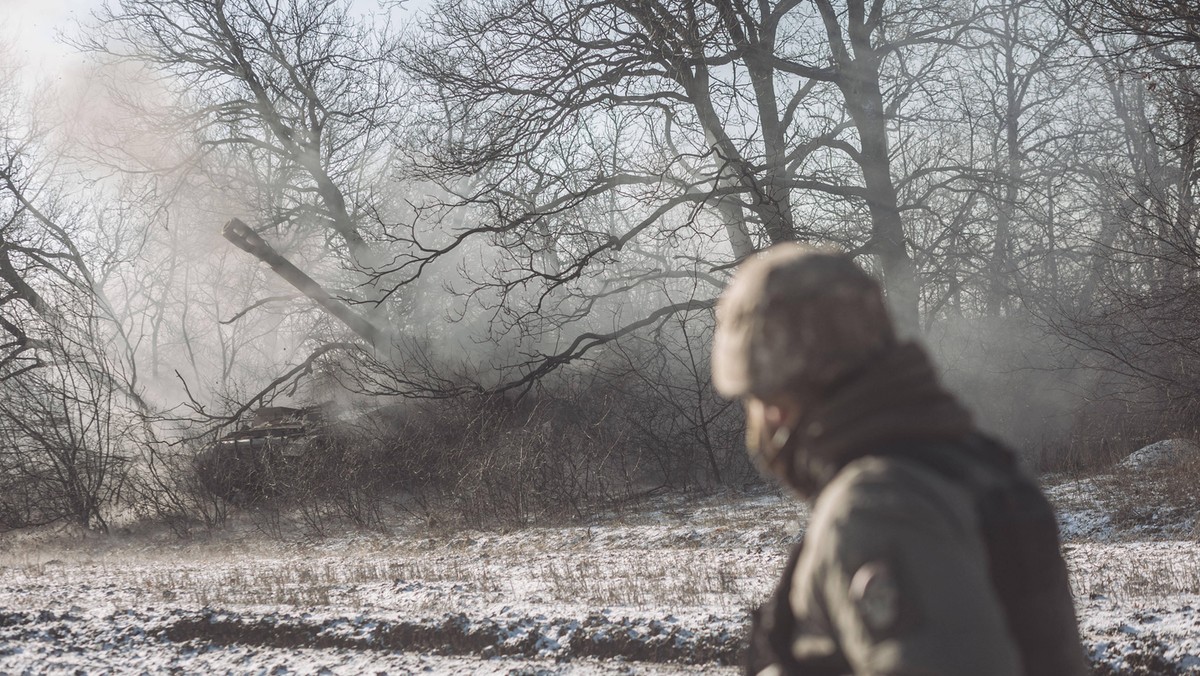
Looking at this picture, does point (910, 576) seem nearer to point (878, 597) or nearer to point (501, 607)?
point (878, 597)

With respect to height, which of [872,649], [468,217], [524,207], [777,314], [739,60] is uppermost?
[468,217]

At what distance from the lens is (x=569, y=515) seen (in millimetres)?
14047

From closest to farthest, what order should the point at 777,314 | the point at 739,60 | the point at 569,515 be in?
the point at 777,314, the point at 569,515, the point at 739,60

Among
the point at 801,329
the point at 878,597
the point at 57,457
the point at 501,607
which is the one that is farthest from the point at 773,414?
the point at 57,457

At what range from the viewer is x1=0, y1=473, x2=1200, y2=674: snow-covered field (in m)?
5.12

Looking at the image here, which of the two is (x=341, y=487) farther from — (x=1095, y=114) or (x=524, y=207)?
(x=1095, y=114)

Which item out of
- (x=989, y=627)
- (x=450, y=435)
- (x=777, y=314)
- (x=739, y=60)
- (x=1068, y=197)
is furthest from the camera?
(x=1068, y=197)

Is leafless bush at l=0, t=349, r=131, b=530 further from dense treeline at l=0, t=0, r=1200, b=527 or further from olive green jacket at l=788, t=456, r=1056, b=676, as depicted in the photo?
olive green jacket at l=788, t=456, r=1056, b=676

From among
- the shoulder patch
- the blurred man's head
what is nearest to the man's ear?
the blurred man's head

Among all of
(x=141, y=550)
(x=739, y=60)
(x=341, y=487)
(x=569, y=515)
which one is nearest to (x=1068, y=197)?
(x=739, y=60)

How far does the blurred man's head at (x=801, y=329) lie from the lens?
1.34m

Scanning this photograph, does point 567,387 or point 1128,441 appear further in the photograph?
point 567,387

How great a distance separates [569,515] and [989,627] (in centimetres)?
1307

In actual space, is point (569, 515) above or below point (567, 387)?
below
